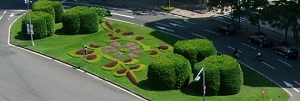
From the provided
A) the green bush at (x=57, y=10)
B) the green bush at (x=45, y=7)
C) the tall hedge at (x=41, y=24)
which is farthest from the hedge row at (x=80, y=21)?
the green bush at (x=57, y=10)

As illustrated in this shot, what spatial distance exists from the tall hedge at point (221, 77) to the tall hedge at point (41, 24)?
38728 mm

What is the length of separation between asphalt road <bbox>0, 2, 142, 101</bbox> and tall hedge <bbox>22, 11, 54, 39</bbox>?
724cm

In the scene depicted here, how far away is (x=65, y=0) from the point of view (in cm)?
13325

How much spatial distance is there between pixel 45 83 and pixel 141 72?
49.3 ft

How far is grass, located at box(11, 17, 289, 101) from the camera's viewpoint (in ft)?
239

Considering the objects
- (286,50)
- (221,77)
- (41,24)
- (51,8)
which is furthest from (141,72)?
(51,8)

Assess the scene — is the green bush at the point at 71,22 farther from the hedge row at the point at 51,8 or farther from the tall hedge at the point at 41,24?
the hedge row at the point at 51,8

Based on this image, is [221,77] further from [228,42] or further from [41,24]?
[41,24]

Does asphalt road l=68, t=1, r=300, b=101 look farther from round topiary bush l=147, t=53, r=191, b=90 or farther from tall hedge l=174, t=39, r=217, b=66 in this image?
round topiary bush l=147, t=53, r=191, b=90

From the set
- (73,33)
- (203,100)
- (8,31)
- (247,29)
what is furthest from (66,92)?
(247,29)

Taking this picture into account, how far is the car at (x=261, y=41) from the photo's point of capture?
9425 cm

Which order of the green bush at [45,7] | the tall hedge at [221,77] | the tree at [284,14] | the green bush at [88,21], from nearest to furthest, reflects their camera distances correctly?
the tall hedge at [221,77], the tree at [284,14], the green bush at [88,21], the green bush at [45,7]

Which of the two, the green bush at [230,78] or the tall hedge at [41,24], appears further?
the tall hedge at [41,24]

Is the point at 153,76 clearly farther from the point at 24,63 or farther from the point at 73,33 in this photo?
the point at 73,33
